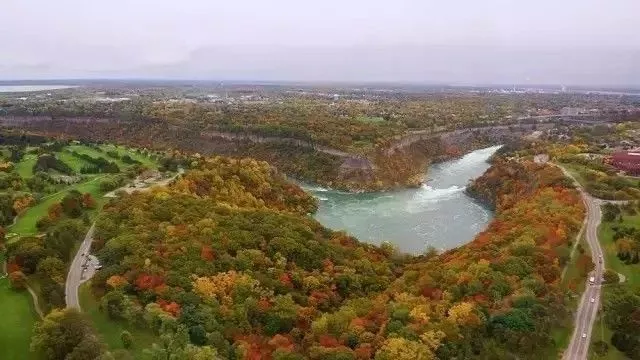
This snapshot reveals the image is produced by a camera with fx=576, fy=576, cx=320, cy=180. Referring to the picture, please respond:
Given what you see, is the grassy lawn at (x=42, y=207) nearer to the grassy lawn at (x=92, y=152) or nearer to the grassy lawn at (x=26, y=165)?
the grassy lawn at (x=26, y=165)

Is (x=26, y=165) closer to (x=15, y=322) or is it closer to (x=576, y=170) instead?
(x=15, y=322)

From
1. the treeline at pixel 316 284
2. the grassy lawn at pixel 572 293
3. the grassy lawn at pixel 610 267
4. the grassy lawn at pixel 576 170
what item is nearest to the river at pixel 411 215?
the treeline at pixel 316 284

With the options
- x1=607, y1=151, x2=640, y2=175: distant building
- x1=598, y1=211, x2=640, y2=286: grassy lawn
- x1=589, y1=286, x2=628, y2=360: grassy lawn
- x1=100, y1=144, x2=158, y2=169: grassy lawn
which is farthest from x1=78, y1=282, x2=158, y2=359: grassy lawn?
x1=607, y1=151, x2=640, y2=175: distant building

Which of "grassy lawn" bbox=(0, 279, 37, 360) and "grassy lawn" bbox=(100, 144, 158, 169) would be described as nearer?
"grassy lawn" bbox=(0, 279, 37, 360)

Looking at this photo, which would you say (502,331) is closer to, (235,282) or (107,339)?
(235,282)

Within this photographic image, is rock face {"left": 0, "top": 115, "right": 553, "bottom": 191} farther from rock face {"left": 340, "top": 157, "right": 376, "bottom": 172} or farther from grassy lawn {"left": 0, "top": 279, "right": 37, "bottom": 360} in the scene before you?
grassy lawn {"left": 0, "top": 279, "right": 37, "bottom": 360}

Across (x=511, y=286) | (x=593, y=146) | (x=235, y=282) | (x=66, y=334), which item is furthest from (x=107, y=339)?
(x=593, y=146)
